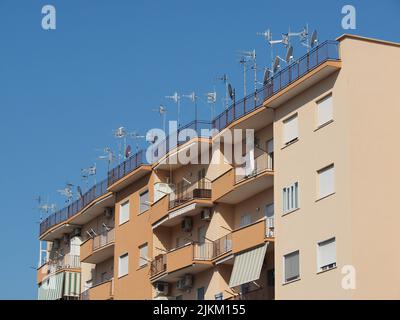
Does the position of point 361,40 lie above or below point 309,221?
above

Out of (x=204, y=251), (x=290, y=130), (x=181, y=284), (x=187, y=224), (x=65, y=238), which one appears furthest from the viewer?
(x=65, y=238)

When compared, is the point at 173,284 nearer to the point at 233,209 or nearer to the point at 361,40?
the point at 233,209

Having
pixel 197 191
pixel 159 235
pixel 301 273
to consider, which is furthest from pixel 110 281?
pixel 301 273

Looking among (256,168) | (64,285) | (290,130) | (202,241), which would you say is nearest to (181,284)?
(202,241)

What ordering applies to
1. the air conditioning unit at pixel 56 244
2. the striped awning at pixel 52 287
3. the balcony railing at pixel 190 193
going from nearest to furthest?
1. the balcony railing at pixel 190 193
2. the striped awning at pixel 52 287
3. the air conditioning unit at pixel 56 244

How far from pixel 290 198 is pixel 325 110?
405 cm

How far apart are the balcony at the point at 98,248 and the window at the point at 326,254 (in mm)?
21665

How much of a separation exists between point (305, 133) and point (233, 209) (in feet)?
28.3

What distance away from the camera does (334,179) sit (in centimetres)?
4553

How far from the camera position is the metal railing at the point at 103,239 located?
65.8m

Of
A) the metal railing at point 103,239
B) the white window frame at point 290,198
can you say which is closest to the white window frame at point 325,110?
the white window frame at point 290,198

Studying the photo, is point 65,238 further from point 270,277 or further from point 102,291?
point 270,277

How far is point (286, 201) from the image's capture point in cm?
4862

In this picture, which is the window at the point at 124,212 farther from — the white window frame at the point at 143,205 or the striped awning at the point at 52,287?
the striped awning at the point at 52,287
